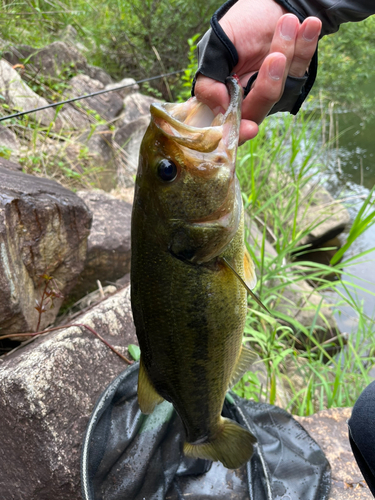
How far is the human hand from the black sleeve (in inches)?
2.6

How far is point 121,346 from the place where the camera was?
2.41m

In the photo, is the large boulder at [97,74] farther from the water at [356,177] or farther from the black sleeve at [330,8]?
the black sleeve at [330,8]

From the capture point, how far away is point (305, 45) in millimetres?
1550

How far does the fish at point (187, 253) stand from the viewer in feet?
4.44

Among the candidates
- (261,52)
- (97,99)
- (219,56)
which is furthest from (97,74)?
(219,56)

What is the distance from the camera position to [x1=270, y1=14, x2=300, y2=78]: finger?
1.48m

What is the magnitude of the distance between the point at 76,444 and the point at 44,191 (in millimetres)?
1577

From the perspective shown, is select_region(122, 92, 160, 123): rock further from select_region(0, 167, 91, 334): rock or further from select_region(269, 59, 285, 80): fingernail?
select_region(269, 59, 285, 80): fingernail

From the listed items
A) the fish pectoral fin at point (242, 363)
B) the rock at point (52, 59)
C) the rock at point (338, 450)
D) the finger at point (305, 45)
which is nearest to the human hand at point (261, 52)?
the finger at point (305, 45)

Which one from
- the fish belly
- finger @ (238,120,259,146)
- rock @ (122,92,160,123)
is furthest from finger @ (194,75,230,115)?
rock @ (122,92,160,123)

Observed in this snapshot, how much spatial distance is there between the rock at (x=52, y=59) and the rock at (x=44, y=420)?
17.9 feet

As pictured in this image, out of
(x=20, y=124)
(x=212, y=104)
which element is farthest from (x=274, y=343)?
(x=20, y=124)

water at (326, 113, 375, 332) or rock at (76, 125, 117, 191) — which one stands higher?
rock at (76, 125, 117, 191)

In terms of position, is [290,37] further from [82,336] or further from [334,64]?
[334,64]
